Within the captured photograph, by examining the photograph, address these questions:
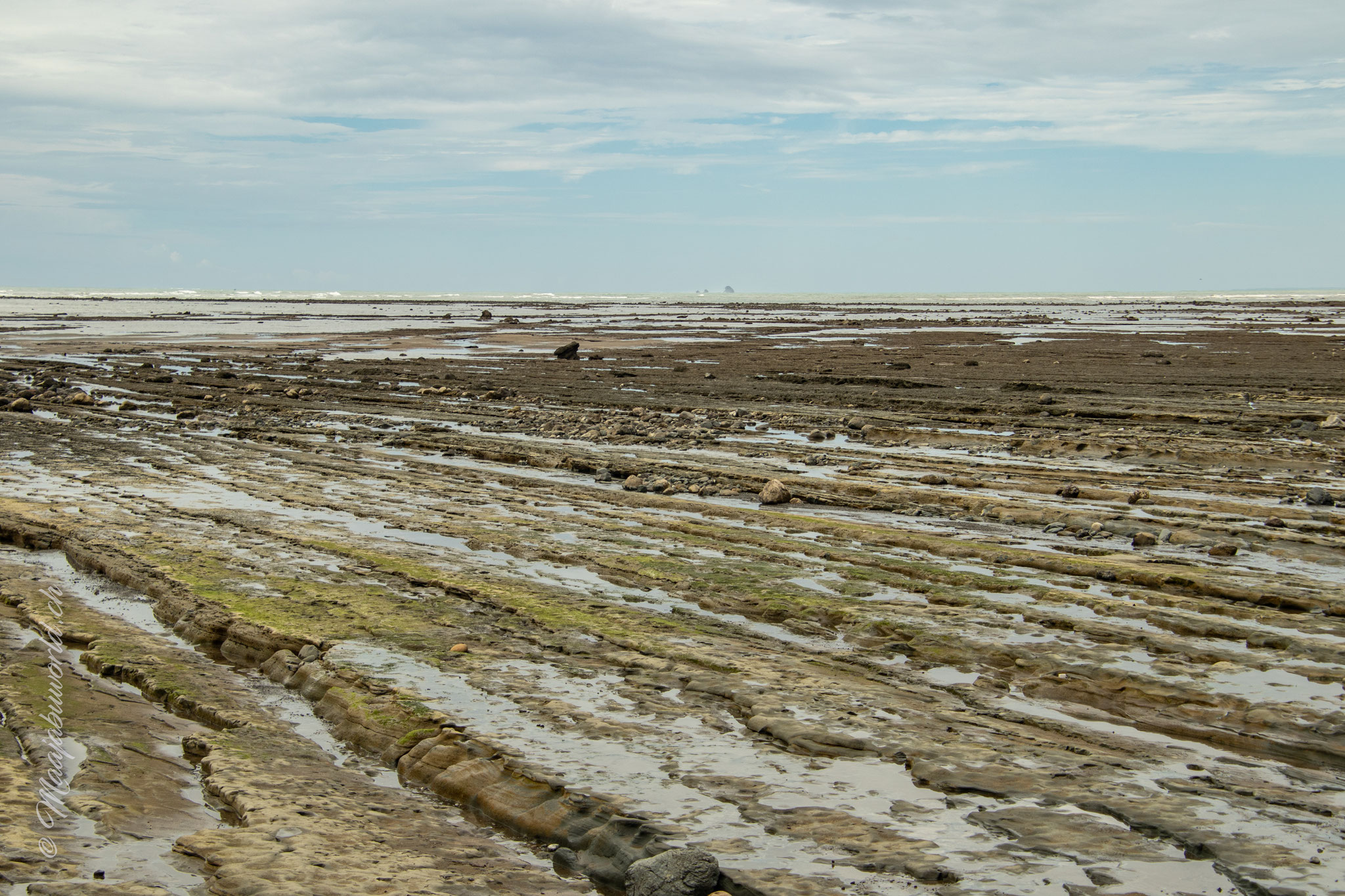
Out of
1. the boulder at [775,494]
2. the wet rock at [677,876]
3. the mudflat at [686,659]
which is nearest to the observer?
the wet rock at [677,876]

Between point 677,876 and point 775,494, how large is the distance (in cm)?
950

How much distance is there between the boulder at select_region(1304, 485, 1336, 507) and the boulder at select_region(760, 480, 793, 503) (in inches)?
255

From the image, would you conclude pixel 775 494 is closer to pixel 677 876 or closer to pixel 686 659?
pixel 686 659

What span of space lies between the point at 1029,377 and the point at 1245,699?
23.8 m

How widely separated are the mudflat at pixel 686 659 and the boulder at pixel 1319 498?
7.3 inches

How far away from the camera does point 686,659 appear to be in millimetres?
8000

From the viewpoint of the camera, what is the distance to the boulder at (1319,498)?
13.1m

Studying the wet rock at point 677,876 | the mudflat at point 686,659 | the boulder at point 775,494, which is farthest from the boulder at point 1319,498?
the wet rock at point 677,876

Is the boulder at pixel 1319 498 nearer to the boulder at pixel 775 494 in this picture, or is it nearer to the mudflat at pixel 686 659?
the mudflat at pixel 686 659

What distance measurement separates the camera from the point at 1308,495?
13281 millimetres

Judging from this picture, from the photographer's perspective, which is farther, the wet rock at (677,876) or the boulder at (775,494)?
the boulder at (775,494)

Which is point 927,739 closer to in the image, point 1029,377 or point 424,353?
point 1029,377

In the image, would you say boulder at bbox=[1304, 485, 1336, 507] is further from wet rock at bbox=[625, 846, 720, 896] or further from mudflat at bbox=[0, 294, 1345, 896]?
wet rock at bbox=[625, 846, 720, 896]

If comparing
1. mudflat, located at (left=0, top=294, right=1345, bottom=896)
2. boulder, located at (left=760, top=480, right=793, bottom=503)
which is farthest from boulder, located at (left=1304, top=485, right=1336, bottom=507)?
boulder, located at (left=760, top=480, right=793, bottom=503)
